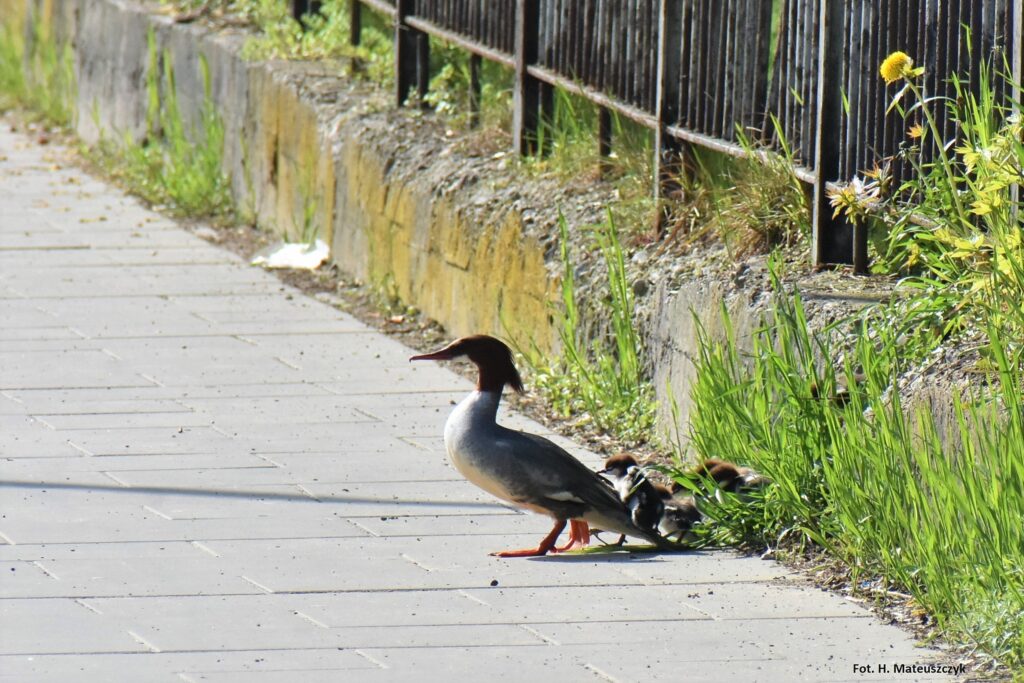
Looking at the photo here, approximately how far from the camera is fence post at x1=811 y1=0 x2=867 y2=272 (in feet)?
20.9

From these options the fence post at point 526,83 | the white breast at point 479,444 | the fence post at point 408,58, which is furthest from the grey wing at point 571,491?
the fence post at point 408,58

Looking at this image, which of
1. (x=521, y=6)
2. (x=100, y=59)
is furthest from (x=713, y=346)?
(x=100, y=59)

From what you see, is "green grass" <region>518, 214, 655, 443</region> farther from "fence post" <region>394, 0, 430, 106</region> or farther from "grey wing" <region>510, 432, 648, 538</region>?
"fence post" <region>394, 0, 430, 106</region>

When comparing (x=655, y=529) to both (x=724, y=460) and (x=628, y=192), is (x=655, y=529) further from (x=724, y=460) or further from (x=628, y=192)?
(x=628, y=192)

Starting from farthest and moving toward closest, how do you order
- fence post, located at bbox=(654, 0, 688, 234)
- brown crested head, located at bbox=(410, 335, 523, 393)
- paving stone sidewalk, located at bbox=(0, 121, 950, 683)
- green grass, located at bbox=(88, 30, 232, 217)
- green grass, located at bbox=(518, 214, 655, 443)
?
green grass, located at bbox=(88, 30, 232, 217)
fence post, located at bbox=(654, 0, 688, 234)
green grass, located at bbox=(518, 214, 655, 443)
brown crested head, located at bbox=(410, 335, 523, 393)
paving stone sidewalk, located at bbox=(0, 121, 950, 683)

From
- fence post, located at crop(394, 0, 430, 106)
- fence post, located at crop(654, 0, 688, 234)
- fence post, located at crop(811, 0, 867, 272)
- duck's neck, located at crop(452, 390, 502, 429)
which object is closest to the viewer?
duck's neck, located at crop(452, 390, 502, 429)

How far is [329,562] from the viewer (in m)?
5.68

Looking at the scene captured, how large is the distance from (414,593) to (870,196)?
197cm

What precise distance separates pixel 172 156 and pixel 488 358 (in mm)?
6837

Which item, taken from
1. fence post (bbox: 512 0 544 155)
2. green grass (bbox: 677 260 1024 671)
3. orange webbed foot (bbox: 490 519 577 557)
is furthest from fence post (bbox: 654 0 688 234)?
orange webbed foot (bbox: 490 519 577 557)

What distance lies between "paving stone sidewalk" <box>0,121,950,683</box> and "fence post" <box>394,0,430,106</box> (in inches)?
69.2

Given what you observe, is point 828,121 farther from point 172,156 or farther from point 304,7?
point 172,156

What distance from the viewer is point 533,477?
583 centimetres

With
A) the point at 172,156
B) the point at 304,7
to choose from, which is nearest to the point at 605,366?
the point at 304,7
